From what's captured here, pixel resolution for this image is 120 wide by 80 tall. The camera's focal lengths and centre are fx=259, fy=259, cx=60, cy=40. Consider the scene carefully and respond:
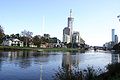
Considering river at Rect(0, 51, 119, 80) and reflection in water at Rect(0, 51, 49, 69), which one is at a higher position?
reflection in water at Rect(0, 51, 49, 69)

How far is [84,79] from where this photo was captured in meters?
19.0

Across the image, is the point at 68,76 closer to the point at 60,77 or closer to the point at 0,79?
the point at 60,77

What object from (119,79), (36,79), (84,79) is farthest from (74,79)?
(36,79)

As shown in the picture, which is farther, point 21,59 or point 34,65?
point 21,59

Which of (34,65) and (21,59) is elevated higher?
(21,59)

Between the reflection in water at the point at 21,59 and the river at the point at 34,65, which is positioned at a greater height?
the reflection in water at the point at 21,59

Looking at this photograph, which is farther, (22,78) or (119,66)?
(22,78)

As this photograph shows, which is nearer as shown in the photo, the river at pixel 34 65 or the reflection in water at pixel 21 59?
the river at pixel 34 65

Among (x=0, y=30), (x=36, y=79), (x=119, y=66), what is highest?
(x=0, y=30)

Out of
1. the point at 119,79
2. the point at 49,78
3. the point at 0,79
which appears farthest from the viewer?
the point at 49,78

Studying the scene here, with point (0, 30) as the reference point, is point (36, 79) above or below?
below

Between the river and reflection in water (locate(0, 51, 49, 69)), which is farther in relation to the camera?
reflection in water (locate(0, 51, 49, 69))

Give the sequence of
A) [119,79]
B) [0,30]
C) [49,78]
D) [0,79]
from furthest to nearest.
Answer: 1. [0,30]
2. [49,78]
3. [0,79]
4. [119,79]

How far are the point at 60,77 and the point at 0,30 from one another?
15404 cm
